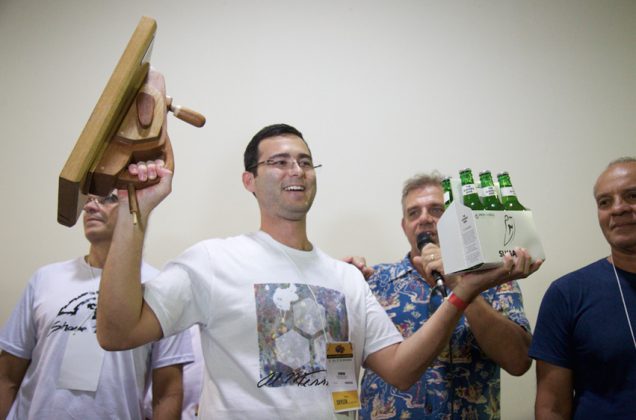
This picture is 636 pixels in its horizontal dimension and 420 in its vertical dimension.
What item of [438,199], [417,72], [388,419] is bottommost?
[388,419]

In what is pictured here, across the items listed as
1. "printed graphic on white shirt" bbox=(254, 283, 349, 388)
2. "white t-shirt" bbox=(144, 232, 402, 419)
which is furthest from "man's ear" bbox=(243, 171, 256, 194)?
"printed graphic on white shirt" bbox=(254, 283, 349, 388)

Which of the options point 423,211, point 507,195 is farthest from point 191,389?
point 507,195

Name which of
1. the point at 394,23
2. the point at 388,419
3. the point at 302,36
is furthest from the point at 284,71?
the point at 388,419

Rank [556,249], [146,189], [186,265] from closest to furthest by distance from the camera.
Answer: [146,189]
[186,265]
[556,249]

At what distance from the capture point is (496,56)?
2.46 metres

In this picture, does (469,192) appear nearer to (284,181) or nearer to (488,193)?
(488,193)

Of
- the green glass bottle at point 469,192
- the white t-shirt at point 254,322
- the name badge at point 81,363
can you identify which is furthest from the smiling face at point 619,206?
the name badge at point 81,363

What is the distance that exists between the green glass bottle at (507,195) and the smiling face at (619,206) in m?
0.48

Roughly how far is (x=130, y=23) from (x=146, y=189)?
188 centimetres

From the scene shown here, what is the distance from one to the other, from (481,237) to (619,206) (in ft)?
2.34

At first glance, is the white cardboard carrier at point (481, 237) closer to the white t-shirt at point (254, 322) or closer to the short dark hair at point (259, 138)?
the white t-shirt at point (254, 322)

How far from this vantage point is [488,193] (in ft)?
3.80

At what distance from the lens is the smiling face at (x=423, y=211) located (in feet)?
5.60

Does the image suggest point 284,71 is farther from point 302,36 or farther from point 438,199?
point 438,199
